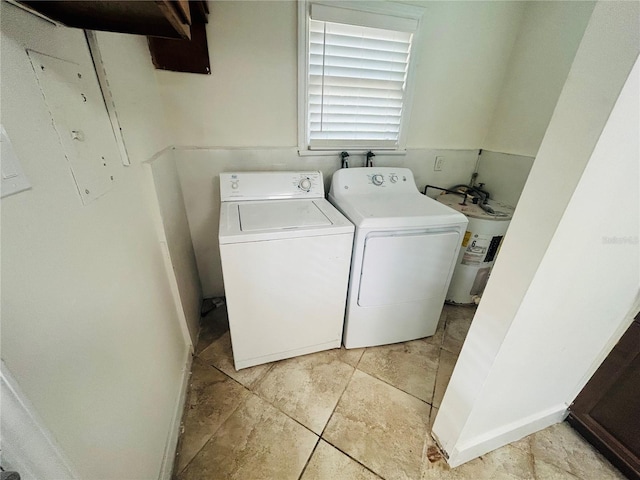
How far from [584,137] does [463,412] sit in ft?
3.45

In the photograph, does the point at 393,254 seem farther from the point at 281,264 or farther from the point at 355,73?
the point at 355,73

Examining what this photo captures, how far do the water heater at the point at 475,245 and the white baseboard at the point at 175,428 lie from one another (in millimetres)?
2021

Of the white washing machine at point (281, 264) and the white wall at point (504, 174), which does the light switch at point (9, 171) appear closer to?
the white washing machine at point (281, 264)

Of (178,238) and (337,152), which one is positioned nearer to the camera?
(178,238)

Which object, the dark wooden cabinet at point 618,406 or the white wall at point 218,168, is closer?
the dark wooden cabinet at point 618,406

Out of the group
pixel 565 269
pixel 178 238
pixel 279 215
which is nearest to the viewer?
pixel 565 269

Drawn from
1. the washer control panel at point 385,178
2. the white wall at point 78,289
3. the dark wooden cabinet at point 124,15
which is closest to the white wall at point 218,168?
the washer control panel at point 385,178

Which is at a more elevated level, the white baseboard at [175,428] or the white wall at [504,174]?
the white wall at [504,174]

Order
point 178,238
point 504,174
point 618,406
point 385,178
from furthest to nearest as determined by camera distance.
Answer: point 504,174, point 385,178, point 178,238, point 618,406

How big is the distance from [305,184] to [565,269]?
1.38 metres

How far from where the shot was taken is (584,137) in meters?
0.59

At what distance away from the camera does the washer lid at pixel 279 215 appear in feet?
4.30

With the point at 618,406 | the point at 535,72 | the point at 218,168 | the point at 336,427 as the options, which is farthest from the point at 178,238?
the point at 535,72

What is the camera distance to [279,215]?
1.45m
